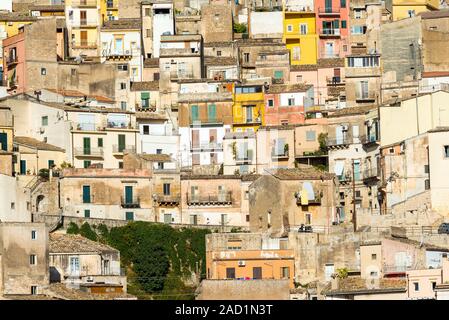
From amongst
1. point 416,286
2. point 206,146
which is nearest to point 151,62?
point 206,146

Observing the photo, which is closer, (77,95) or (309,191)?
(309,191)

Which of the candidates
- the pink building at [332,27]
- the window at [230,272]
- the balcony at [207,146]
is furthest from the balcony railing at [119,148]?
the pink building at [332,27]

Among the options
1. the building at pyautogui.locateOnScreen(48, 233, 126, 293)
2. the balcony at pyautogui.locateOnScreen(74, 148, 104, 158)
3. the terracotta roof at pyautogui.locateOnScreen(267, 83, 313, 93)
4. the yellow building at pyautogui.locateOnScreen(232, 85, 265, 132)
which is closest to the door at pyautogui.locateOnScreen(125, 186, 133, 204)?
the balcony at pyautogui.locateOnScreen(74, 148, 104, 158)

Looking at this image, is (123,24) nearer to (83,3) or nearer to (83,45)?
(83,45)

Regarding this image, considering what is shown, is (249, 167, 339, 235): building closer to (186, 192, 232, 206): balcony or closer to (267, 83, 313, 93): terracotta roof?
(186, 192, 232, 206): balcony
